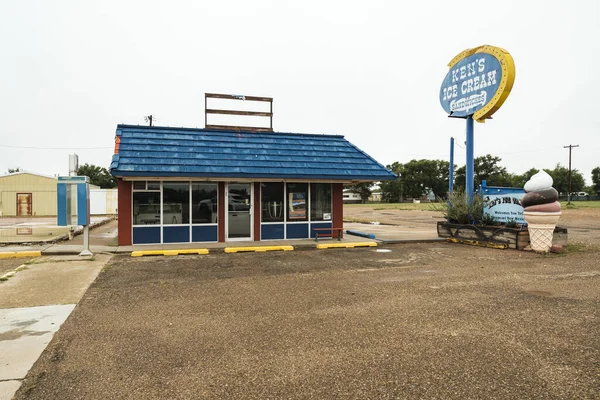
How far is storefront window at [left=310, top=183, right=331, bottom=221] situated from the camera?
15.0 m

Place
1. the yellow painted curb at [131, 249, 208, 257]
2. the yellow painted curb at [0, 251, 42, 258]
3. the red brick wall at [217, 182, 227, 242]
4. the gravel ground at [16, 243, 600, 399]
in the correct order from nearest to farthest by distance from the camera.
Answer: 1. the gravel ground at [16, 243, 600, 399]
2. the yellow painted curb at [0, 251, 42, 258]
3. the yellow painted curb at [131, 249, 208, 257]
4. the red brick wall at [217, 182, 227, 242]

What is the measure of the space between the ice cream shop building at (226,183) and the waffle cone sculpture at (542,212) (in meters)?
4.92

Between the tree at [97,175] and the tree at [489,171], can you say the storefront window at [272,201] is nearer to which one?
the tree at [97,175]

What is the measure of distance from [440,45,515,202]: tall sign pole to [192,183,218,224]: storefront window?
9.62 metres

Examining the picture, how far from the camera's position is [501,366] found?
3852mm

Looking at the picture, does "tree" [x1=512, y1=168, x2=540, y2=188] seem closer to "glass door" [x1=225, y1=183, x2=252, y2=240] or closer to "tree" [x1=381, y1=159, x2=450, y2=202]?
"tree" [x1=381, y1=159, x2=450, y2=202]

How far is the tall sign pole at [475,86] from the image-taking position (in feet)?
45.3

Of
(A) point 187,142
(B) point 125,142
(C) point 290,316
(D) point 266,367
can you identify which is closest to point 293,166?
(A) point 187,142

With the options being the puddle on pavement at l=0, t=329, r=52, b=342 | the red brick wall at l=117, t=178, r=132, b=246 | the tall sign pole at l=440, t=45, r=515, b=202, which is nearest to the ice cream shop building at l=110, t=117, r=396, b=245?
the red brick wall at l=117, t=178, r=132, b=246

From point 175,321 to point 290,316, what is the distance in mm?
1604

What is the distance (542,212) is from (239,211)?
10004mm

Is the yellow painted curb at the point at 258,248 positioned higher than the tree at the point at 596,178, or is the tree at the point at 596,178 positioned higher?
the tree at the point at 596,178

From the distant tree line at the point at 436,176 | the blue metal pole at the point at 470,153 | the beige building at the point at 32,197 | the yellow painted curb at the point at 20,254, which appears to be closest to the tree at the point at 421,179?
the distant tree line at the point at 436,176

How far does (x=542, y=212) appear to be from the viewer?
1180 centimetres
